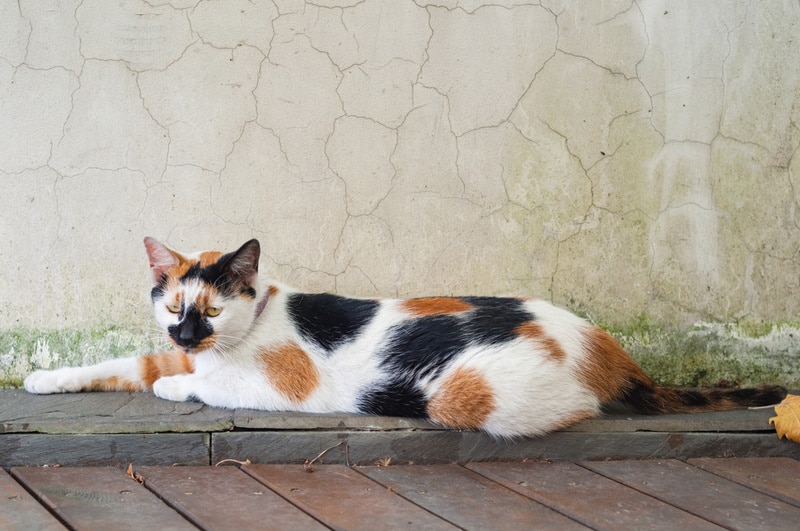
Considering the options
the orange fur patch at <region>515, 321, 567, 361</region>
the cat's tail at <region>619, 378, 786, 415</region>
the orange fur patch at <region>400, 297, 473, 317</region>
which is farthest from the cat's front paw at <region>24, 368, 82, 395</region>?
the cat's tail at <region>619, 378, 786, 415</region>

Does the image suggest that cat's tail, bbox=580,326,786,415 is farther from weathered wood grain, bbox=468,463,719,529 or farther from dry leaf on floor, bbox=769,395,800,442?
weathered wood grain, bbox=468,463,719,529

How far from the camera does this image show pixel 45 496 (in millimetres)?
2318

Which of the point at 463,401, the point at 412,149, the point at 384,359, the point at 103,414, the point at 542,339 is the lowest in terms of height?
the point at 103,414

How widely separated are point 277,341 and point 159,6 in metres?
1.39

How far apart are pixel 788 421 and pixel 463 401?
1.19 metres

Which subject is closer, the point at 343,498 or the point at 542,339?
the point at 343,498

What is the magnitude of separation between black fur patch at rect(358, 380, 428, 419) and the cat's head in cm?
52

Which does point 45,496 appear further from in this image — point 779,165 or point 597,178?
point 779,165

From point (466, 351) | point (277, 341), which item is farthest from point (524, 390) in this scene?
point (277, 341)

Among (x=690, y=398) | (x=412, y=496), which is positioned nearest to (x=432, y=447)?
(x=412, y=496)

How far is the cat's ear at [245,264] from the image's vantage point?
273cm

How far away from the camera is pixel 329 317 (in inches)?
115

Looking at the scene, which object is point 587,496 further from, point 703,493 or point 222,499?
point 222,499

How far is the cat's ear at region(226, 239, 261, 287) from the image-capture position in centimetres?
273
